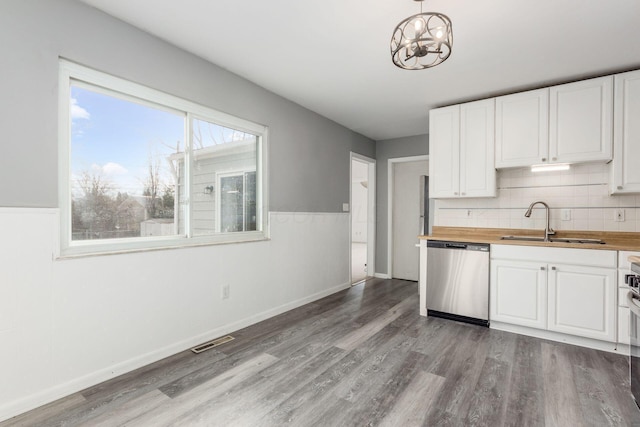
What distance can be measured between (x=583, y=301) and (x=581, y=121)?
168 centimetres

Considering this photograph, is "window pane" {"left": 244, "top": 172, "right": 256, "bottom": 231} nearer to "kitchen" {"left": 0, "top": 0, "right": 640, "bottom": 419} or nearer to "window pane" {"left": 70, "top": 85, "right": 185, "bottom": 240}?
"kitchen" {"left": 0, "top": 0, "right": 640, "bottom": 419}

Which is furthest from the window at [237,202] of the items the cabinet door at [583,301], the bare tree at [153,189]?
Result: the cabinet door at [583,301]

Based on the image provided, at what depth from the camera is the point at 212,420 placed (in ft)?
5.60

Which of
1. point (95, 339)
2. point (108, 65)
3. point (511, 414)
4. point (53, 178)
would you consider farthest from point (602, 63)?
point (95, 339)

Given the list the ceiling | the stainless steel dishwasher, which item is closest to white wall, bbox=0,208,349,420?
the ceiling

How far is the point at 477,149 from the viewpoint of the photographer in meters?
3.47

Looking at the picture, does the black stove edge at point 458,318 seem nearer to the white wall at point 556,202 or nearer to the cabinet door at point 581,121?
the white wall at point 556,202

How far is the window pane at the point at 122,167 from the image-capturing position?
2074 mm

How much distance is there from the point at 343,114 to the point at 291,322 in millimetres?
2720

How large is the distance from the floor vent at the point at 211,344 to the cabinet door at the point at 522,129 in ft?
10.8

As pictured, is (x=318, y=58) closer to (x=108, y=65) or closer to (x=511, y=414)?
(x=108, y=65)

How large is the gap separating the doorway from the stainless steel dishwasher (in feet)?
5.41

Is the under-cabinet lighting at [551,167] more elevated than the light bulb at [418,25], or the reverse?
the light bulb at [418,25]

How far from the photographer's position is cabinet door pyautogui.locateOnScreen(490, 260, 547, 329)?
9.37 feet
